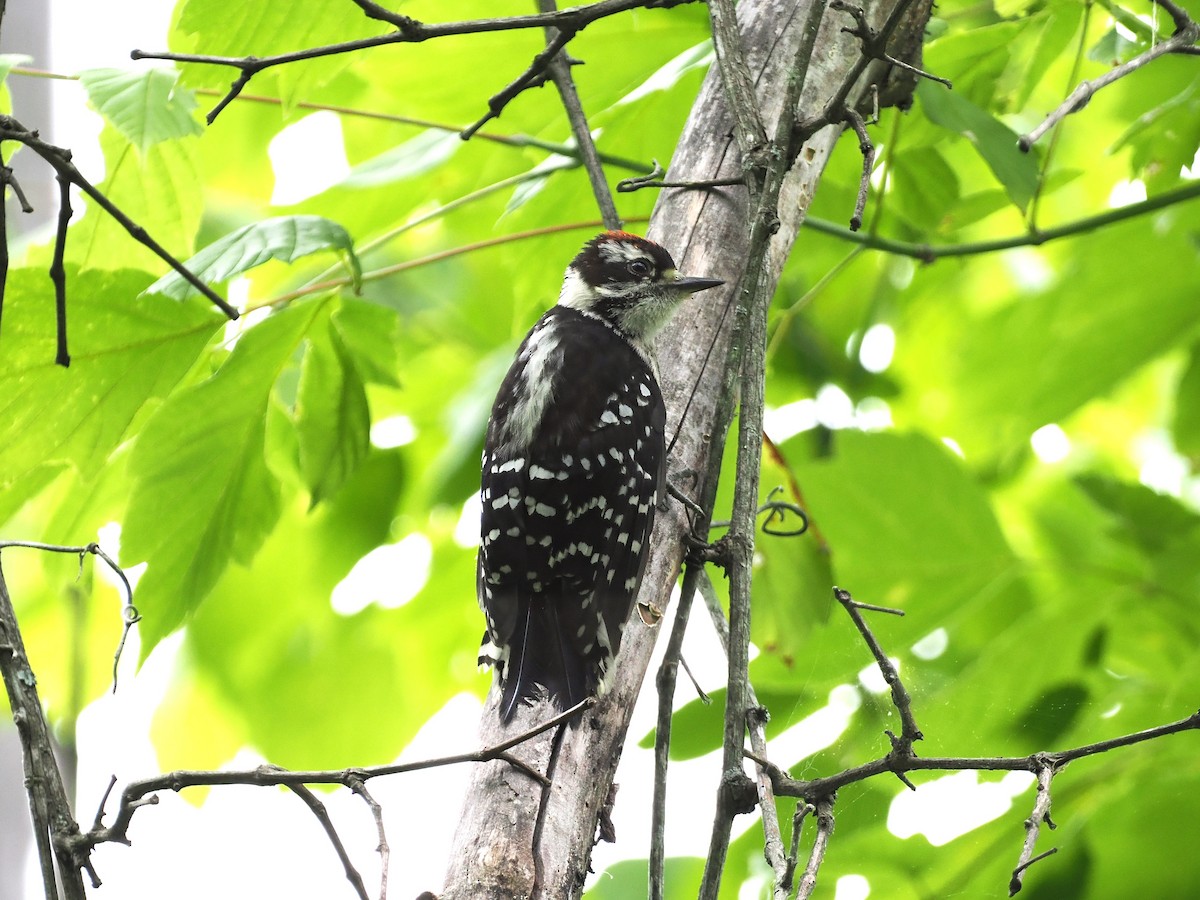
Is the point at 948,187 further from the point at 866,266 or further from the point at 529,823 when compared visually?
the point at 529,823

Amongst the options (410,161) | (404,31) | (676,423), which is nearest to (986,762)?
(676,423)

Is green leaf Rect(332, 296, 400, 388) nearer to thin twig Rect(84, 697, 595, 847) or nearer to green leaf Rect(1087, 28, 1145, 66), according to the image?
thin twig Rect(84, 697, 595, 847)

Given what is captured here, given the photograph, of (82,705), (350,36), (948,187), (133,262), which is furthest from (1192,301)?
(82,705)

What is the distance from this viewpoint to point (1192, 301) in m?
2.78

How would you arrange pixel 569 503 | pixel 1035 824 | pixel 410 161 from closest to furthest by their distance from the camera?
pixel 1035 824 → pixel 569 503 → pixel 410 161

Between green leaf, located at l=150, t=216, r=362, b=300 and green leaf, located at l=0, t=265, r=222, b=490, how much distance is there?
99 mm

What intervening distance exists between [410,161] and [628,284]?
633mm

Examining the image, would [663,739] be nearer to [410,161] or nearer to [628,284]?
[628,284]

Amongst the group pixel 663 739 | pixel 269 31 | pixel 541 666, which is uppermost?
pixel 269 31

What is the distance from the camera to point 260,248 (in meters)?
2.02

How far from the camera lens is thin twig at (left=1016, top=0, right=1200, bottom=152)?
147 centimetres

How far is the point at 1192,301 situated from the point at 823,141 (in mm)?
1212

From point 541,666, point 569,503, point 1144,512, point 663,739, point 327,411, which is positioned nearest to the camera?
point 663,739

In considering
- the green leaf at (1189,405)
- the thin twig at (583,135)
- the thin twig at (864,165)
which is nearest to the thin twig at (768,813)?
the thin twig at (864,165)
